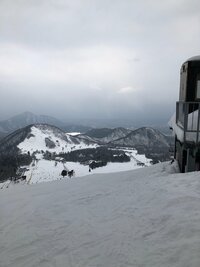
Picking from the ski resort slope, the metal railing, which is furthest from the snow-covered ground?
the ski resort slope

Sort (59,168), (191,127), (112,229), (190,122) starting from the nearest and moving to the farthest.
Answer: (112,229) < (191,127) < (190,122) < (59,168)

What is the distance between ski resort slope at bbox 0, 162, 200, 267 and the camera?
640 cm

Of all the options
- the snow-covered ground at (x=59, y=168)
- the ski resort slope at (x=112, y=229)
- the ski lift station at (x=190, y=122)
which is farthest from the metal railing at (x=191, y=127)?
the snow-covered ground at (x=59, y=168)

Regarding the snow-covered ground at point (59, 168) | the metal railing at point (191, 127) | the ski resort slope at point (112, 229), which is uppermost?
the metal railing at point (191, 127)

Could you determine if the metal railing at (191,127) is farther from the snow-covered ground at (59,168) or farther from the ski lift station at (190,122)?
the snow-covered ground at (59,168)

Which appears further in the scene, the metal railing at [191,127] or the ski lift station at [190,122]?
the ski lift station at [190,122]

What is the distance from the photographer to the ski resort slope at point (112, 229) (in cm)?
640

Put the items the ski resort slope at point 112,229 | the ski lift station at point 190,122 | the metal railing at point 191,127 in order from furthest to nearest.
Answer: the ski lift station at point 190,122, the metal railing at point 191,127, the ski resort slope at point 112,229

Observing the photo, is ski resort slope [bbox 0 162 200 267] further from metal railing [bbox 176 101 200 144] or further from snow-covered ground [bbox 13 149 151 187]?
snow-covered ground [bbox 13 149 151 187]

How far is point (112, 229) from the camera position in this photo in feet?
25.5

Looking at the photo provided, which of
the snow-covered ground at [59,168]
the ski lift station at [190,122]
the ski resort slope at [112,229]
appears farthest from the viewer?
the snow-covered ground at [59,168]

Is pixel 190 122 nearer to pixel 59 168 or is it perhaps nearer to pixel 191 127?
pixel 191 127

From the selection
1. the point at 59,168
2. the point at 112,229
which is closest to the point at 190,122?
the point at 112,229

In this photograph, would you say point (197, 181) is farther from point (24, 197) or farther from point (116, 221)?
point (24, 197)
